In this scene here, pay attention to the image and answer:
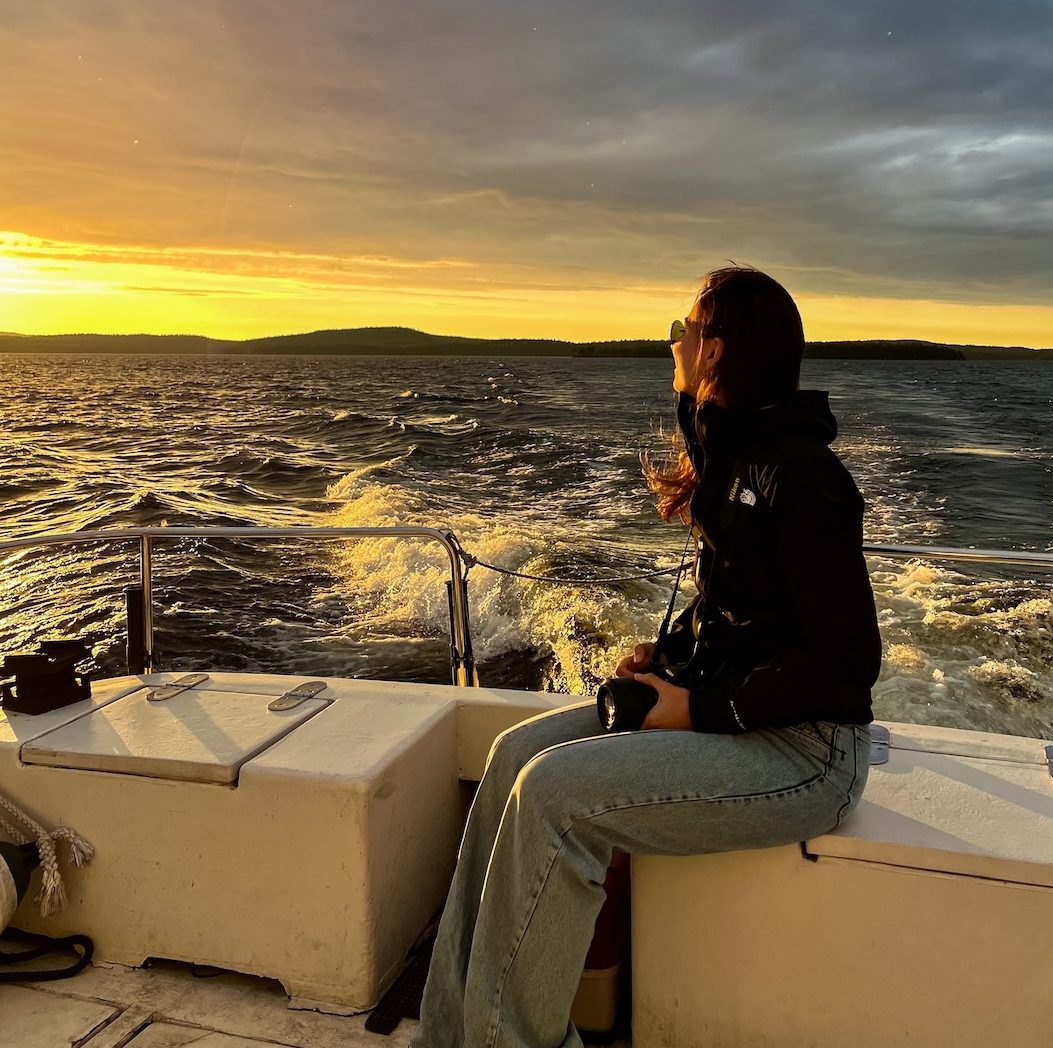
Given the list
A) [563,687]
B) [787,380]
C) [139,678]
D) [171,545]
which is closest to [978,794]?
[787,380]

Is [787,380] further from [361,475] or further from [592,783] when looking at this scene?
[361,475]

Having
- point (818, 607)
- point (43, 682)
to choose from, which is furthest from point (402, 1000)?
point (818, 607)

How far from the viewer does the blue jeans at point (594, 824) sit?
165 centimetres

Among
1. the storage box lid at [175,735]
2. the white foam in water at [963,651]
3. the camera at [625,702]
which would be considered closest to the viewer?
the camera at [625,702]

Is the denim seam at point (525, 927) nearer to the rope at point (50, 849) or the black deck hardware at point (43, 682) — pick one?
the rope at point (50, 849)

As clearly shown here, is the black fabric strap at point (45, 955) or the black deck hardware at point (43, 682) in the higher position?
the black deck hardware at point (43, 682)

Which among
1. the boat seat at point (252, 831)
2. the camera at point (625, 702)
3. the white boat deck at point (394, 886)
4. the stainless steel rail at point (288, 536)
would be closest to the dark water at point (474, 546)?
the stainless steel rail at point (288, 536)

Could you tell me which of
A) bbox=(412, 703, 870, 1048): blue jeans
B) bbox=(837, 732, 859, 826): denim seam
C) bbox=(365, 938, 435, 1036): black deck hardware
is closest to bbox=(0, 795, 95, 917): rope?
bbox=(365, 938, 435, 1036): black deck hardware

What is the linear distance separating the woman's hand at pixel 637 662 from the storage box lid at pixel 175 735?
33.4 inches

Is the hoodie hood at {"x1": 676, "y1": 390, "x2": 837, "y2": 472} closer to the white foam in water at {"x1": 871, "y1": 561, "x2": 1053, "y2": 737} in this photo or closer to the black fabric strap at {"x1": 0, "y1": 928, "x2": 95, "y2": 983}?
the black fabric strap at {"x1": 0, "y1": 928, "x2": 95, "y2": 983}

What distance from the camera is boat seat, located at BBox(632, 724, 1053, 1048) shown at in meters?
1.69

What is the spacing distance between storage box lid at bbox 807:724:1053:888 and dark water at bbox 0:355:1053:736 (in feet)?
15.3

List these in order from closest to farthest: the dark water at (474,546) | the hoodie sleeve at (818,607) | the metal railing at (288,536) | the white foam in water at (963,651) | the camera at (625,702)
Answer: the hoodie sleeve at (818,607)
the camera at (625,702)
the metal railing at (288,536)
the white foam in water at (963,651)
the dark water at (474,546)

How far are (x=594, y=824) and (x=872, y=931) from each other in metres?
0.57
